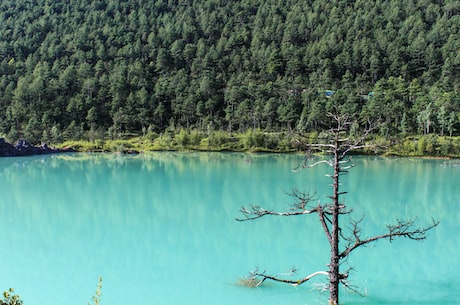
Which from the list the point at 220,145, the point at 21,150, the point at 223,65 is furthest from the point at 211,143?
the point at 223,65

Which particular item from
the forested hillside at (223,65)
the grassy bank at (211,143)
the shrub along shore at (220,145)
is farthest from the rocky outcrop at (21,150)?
the forested hillside at (223,65)

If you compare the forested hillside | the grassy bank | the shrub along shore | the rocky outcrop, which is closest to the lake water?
the rocky outcrop

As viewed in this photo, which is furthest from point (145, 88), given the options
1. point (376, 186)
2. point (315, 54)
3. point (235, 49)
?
point (376, 186)

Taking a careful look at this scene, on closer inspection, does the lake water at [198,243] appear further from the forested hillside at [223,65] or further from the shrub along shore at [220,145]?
the forested hillside at [223,65]

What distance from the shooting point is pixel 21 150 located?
5753 centimetres

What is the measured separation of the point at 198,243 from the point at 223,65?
270 ft

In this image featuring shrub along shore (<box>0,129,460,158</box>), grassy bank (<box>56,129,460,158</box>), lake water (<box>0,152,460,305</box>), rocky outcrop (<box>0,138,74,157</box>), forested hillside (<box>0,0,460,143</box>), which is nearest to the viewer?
lake water (<box>0,152,460,305</box>)

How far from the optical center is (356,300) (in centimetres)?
1131

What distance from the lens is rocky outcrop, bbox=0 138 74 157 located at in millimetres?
55991

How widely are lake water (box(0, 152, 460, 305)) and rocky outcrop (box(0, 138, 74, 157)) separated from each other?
24.2 m

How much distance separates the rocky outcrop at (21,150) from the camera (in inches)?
2204

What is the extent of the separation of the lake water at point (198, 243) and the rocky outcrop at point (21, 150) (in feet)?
79.5

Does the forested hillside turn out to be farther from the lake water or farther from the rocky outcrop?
the lake water

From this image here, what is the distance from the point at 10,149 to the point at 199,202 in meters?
40.1
